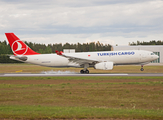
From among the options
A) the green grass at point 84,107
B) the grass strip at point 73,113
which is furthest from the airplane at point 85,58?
the grass strip at point 73,113

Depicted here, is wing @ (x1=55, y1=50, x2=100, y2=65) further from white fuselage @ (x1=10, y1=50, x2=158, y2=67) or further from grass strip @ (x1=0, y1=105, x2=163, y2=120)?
grass strip @ (x1=0, y1=105, x2=163, y2=120)

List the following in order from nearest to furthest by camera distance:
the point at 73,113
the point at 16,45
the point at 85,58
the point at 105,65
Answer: the point at 73,113 < the point at 105,65 < the point at 85,58 < the point at 16,45

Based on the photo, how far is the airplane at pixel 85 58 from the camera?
1446 inches

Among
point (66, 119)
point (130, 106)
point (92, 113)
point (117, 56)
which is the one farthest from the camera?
point (117, 56)

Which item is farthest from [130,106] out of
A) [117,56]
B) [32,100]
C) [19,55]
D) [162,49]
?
[162,49]

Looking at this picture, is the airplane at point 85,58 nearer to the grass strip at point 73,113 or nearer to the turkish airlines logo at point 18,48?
the turkish airlines logo at point 18,48

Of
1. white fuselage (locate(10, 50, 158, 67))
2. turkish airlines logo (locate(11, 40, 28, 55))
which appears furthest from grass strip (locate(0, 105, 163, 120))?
turkish airlines logo (locate(11, 40, 28, 55))

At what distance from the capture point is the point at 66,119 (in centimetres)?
1020

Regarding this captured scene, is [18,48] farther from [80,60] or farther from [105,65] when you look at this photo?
[105,65]

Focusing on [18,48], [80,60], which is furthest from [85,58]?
[18,48]

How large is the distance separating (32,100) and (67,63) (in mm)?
22745

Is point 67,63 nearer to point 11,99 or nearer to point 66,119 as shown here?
point 11,99

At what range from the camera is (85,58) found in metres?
38.0

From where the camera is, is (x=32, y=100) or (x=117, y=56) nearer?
(x=32, y=100)
